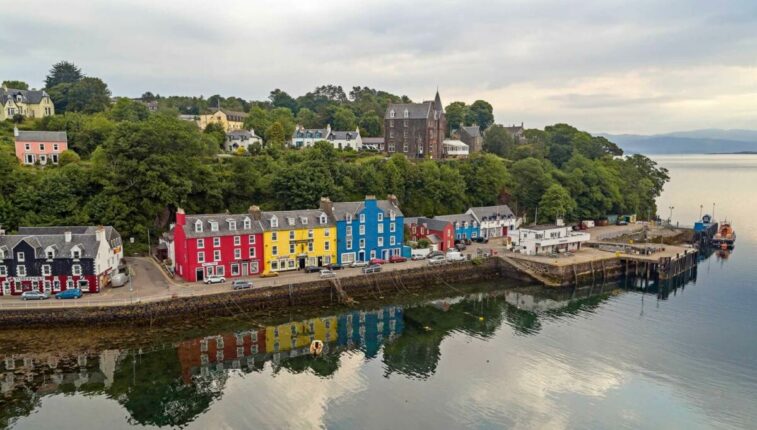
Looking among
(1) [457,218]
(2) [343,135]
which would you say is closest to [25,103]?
(2) [343,135]

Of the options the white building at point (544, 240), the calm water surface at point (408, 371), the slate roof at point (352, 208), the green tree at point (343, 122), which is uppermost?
the green tree at point (343, 122)

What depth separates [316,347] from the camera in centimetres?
3316

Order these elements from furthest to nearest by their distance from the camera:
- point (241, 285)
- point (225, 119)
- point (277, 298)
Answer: point (225, 119), point (277, 298), point (241, 285)

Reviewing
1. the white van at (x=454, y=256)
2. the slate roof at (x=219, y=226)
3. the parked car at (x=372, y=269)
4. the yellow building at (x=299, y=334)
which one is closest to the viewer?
the yellow building at (x=299, y=334)

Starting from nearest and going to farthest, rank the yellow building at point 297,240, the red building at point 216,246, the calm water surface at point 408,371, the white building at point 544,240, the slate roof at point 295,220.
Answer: the calm water surface at point 408,371 → the red building at point 216,246 → the yellow building at point 297,240 → the slate roof at point 295,220 → the white building at point 544,240

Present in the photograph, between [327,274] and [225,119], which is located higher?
[225,119]

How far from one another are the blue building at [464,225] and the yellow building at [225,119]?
5722 centimetres

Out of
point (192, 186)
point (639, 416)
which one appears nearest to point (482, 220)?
point (192, 186)

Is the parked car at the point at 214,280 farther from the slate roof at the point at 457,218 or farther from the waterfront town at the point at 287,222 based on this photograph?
the slate roof at the point at 457,218

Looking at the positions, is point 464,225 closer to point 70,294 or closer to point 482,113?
point 70,294

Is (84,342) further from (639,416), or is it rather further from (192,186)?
(639,416)

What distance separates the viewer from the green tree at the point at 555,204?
221 feet

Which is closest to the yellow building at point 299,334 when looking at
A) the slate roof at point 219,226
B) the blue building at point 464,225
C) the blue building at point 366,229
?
the slate roof at point 219,226

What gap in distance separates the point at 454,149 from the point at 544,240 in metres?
44.0
